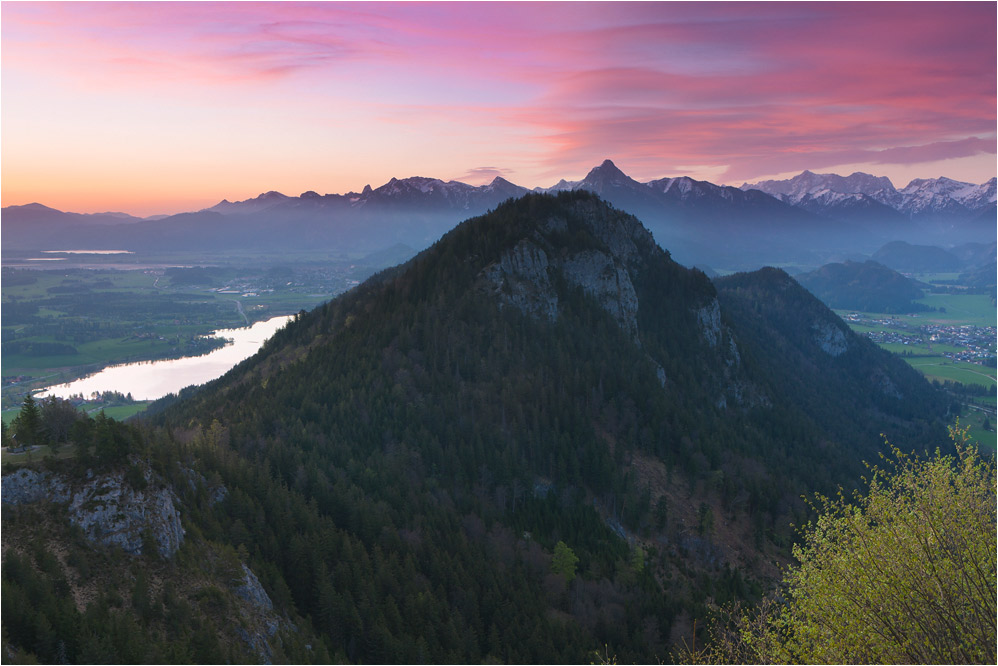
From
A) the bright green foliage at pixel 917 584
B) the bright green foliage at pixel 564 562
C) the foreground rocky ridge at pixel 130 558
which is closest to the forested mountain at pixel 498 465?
the bright green foliage at pixel 564 562

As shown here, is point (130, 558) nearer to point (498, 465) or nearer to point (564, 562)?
point (564, 562)

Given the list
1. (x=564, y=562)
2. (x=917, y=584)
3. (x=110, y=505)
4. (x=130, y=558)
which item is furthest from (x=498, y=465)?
(x=917, y=584)

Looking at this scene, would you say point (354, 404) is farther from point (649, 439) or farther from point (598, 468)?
point (649, 439)

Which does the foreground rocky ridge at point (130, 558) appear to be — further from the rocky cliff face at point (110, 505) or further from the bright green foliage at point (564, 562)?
the bright green foliage at point (564, 562)

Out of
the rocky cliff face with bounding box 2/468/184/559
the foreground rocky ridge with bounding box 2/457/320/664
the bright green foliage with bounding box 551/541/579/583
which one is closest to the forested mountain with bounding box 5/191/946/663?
the bright green foliage with bounding box 551/541/579/583

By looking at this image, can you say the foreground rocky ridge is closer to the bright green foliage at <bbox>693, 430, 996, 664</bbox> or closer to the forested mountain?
the forested mountain
